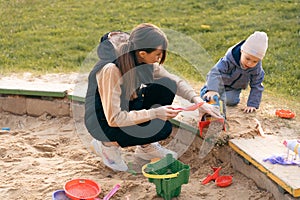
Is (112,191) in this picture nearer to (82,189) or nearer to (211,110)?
(82,189)

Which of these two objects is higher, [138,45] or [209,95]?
[138,45]

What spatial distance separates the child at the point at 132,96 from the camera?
2930 mm

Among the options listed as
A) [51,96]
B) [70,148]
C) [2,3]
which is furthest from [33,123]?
[2,3]

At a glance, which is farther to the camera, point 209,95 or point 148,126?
point 209,95

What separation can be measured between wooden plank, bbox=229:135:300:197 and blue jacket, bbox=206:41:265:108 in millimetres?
506

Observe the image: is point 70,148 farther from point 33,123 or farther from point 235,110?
point 235,110

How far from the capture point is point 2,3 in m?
8.98

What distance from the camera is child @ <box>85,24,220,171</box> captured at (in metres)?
2.93

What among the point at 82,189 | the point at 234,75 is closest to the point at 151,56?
the point at 82,189

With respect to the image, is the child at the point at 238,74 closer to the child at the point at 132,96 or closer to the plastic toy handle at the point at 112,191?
the child at the point at 132,96

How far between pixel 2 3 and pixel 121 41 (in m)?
6.43

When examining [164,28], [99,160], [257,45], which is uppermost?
[257,45]

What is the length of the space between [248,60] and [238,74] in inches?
8.5

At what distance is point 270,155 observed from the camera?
303cm
